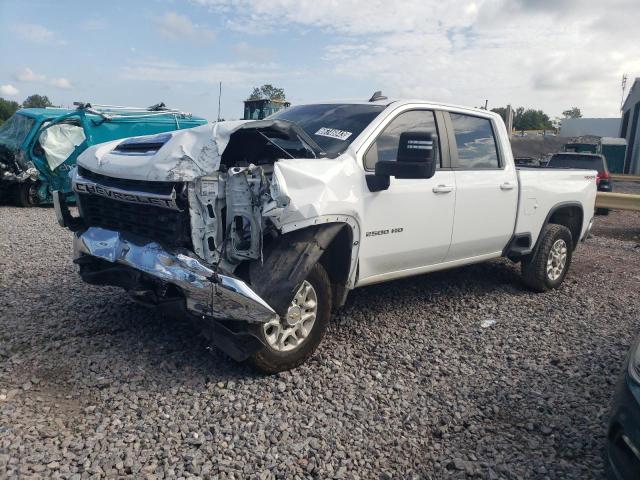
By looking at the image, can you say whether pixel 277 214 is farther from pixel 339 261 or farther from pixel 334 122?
pixel 334 122

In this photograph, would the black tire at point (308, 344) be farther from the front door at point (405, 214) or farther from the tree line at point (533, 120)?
the tree line at point (533, 120)

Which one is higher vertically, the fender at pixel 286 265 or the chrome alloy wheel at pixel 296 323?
the fender at pixel 286 265

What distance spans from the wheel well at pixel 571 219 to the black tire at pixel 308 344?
3.79 metres

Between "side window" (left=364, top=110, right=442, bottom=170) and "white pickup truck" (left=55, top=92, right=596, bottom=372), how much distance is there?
13mm

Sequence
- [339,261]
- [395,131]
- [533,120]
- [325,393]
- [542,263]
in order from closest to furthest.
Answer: [325,393] → [339,261] → [395,131] → [542,263] → [533,120]

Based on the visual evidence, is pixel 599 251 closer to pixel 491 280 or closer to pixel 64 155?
pixel 491 280

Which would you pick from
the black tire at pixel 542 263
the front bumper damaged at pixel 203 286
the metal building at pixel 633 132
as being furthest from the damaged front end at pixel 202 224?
the metal building at pixel 633 132

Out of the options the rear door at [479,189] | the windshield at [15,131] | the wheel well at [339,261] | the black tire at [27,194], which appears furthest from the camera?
the black tire at [27,194]

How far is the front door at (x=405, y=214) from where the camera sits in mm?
4180

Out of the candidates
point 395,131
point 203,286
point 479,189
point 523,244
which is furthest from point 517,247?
point 203,286

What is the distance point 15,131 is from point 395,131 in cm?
999

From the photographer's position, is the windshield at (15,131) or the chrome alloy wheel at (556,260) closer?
the chrome alloy wheel at (556,260)

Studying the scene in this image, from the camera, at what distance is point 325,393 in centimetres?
363

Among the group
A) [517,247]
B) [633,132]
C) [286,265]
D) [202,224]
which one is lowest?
[517,247]
